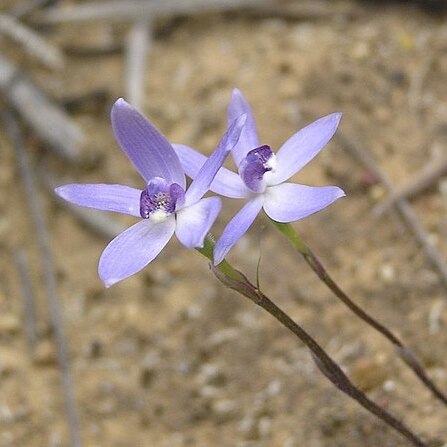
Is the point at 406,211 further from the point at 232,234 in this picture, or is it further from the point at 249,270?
the point at 232,234

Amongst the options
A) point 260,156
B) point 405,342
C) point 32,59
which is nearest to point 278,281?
point 405,342

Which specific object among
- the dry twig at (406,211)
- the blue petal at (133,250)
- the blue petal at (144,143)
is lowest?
the dry twig at (406,211)

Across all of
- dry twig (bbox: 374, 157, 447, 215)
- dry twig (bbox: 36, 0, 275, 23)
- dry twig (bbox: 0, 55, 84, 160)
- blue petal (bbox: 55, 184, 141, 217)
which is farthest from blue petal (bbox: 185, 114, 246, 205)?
dry twig (bbox: 36, 0, 275, 23)

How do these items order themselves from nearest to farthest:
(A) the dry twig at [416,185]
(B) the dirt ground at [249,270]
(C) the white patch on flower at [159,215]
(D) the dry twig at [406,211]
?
(C) the white patch on flower at [159,215], (B) the dirt ground at [249,270], (D) the dry twig at [406,211], (A) the dry twig at [416,185]

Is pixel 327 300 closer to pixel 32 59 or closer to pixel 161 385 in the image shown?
pixel 161 385

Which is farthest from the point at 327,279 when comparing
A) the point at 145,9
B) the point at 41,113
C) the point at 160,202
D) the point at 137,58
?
the point at 145,9

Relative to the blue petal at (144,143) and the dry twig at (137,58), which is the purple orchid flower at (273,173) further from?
the dry twig at (137,58)

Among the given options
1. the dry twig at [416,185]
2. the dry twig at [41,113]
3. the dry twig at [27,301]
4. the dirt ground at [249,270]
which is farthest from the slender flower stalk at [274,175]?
the dry twig at [41,113]
